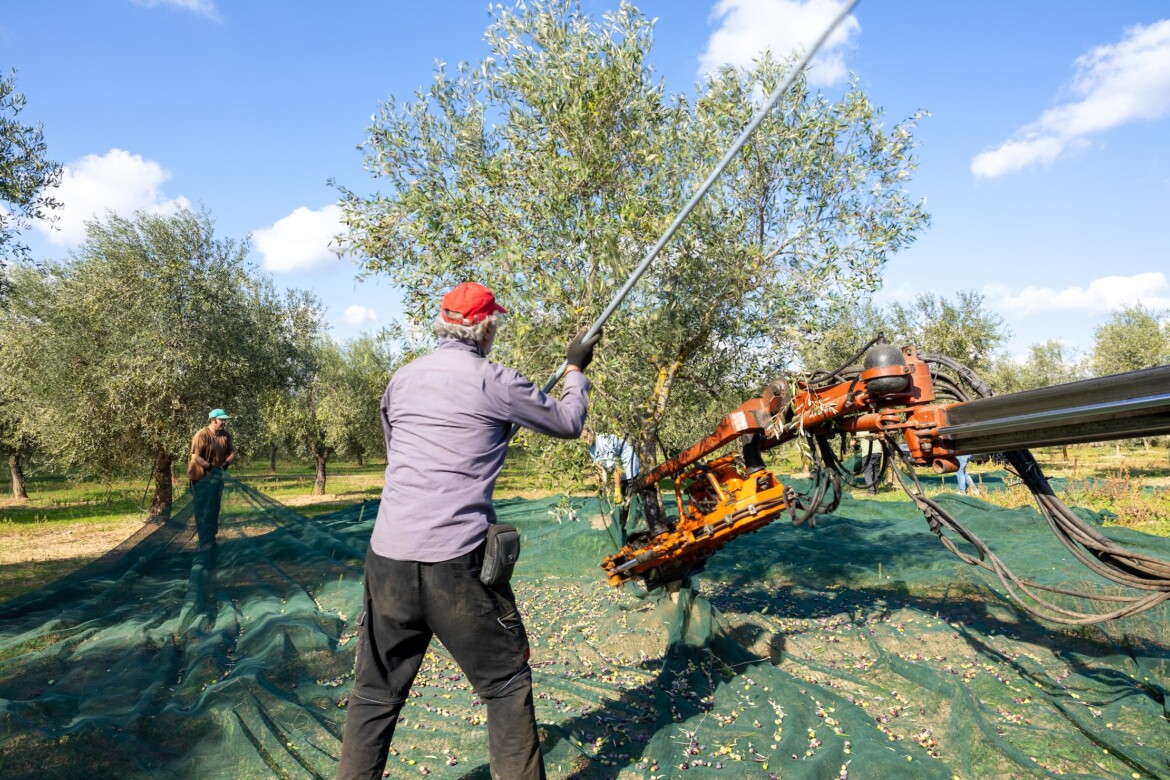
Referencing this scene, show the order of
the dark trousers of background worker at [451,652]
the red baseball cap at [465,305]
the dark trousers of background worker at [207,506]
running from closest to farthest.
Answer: the dark trousers of background worker at [451,652] → the red baseball cap at [465,305] → the dark trousers of background worker at [207,506]

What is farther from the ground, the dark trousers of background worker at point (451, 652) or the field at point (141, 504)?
the dark trousers of background worker at point (451, 652)

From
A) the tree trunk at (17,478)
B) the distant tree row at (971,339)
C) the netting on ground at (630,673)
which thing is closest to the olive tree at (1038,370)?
the distant tree row at (971,339)

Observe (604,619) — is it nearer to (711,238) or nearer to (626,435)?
(626,435)

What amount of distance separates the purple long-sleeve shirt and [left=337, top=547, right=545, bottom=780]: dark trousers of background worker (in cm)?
12

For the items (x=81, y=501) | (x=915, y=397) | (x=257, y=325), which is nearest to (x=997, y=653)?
(x=915, y=397)

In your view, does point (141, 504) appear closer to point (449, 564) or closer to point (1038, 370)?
point (449, 564)

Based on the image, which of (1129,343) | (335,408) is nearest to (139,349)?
(335,408)

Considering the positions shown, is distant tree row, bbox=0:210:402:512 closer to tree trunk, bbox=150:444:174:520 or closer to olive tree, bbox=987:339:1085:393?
tree trunk, bbox=150:444:174:520

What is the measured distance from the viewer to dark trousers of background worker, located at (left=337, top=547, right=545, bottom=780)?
3.46m

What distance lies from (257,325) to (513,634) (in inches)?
724

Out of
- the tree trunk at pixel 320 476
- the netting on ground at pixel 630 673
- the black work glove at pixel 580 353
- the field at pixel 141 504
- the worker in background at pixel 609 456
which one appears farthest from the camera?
the tree trunk at pixel 320 476

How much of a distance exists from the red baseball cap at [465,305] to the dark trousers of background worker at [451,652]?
4.04 feet

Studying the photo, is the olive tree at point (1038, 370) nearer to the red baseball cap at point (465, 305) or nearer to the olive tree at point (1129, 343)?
the olive tree at point (1129, 343)

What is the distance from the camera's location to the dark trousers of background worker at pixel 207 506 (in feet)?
30.4
